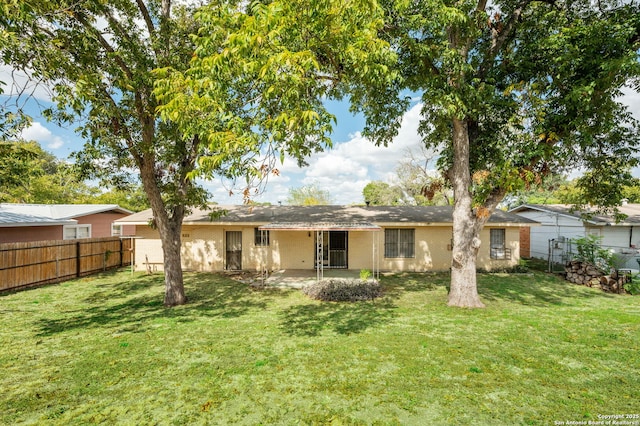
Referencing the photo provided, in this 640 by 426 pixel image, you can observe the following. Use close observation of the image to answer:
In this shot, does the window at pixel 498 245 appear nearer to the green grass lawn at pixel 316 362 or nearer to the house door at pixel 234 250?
the green grass lawn at pixel 316 362

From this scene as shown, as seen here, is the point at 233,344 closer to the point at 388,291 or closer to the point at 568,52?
the point at 388,291

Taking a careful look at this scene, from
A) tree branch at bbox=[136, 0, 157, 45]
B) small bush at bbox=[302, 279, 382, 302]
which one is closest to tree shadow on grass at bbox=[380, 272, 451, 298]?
small bush at bbox=[302, 279, 382, 302]

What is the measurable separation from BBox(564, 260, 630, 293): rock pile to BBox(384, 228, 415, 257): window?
613 centimetres

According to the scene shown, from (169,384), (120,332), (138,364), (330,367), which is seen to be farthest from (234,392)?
(120,332)

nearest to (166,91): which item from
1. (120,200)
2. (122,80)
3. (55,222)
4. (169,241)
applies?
(122,80)

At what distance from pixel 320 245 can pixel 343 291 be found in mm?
4671

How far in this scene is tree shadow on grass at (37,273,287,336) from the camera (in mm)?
7072

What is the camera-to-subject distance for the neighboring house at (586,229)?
13.7 meters

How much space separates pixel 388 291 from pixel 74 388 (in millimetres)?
8423

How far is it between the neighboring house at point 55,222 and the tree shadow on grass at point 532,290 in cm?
1647

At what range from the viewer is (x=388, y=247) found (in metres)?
14.1

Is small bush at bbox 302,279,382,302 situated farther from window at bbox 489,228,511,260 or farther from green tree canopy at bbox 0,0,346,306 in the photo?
window at bbox 489,228,511,260

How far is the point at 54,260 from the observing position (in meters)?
11.8

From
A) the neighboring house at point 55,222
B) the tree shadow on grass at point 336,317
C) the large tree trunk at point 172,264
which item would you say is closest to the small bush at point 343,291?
the tree shadow on grass at point 336,317
